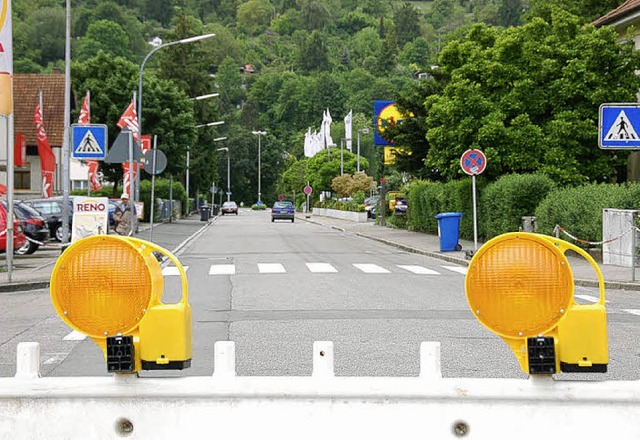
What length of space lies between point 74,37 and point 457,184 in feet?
543

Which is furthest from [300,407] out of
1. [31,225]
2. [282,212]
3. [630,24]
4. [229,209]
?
[229,209]

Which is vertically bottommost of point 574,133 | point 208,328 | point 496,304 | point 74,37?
point 208,328

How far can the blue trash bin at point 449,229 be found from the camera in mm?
32656

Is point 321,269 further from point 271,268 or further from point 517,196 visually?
point 517,196

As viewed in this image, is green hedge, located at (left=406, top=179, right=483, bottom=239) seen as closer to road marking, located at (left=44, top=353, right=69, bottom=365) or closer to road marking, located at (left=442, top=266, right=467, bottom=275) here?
road marking, located at (left=442, top=266, right=467, bottom=275)

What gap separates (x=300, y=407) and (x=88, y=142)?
21.7 m

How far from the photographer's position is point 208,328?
12.8m

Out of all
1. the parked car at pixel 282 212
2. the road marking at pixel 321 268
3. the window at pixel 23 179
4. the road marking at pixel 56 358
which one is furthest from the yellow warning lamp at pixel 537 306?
the parked car at pixel 282 212

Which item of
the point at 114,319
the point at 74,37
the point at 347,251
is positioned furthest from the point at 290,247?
the point at 74,37

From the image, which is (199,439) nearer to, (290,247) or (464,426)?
(464,426)

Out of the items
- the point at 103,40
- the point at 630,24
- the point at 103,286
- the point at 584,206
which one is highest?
the point at 103,40

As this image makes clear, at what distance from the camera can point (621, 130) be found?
16.5 metres

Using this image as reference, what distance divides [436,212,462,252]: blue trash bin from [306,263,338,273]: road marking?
798cm

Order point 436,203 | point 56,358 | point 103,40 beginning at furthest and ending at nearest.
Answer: point 103,40 → point 436,203 → point 56,358
